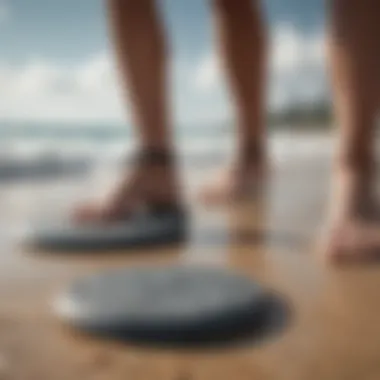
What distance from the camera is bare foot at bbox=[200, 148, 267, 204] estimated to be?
104 centimetres

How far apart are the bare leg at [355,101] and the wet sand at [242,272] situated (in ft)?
0.20

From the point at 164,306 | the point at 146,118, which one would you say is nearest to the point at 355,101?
the point at 146,118

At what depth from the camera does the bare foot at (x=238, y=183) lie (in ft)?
3.41

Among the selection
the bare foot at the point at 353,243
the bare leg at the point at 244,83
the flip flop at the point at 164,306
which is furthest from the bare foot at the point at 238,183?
the flip flop at the point at 164,306

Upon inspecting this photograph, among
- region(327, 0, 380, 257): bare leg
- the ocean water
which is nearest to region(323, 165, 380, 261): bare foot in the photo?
region(327, 0, 380, 257): bare leg

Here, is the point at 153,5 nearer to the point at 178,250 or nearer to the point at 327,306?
the point at 178,250

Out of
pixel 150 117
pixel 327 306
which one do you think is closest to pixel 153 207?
pixel 150 117

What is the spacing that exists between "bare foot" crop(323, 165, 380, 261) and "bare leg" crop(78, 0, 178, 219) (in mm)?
212

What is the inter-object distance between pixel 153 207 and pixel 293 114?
0.22 meters

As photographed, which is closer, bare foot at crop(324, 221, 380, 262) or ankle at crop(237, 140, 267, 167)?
bare foot at crop(324, 221, 380, 262)

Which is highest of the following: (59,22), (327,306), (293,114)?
(59,22)

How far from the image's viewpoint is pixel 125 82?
3.14 feet

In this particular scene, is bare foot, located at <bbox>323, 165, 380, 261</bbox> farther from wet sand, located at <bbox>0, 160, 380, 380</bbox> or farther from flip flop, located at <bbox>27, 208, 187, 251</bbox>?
flip flop, located at <bbox>27, 208, 187, 251</bbox>

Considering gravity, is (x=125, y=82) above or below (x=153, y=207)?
above
